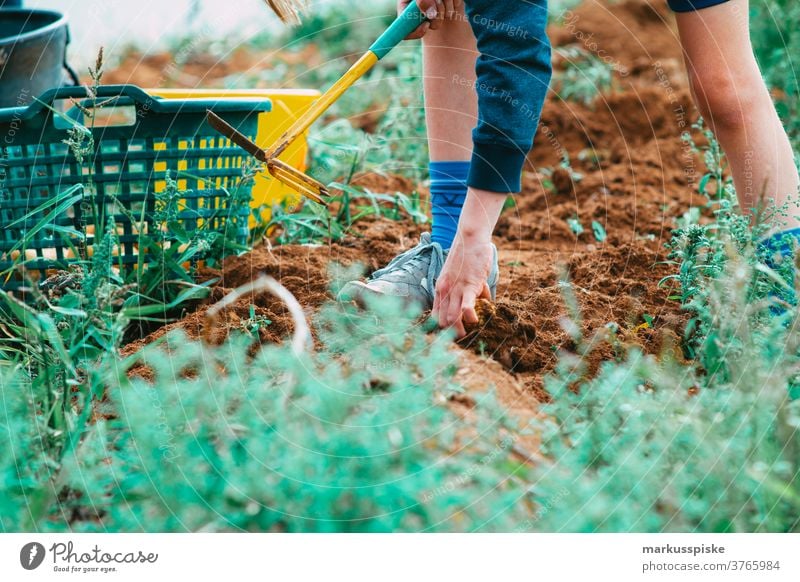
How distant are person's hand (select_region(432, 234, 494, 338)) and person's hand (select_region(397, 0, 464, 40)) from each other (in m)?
0.53

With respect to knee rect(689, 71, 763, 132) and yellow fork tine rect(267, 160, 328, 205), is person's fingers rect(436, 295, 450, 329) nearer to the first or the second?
yellow fork tine rect(267, 160, 328, 205)

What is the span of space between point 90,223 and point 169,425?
0.96 meters

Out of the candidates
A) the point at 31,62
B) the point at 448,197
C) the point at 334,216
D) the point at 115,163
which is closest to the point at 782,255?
the point at 448,197

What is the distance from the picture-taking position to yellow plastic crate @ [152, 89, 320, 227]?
2.50 meters

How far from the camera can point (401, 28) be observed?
1910mm

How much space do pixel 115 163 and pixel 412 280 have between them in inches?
33.4

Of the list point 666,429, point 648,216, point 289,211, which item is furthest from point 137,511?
point 648,216

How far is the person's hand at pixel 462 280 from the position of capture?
1771mm

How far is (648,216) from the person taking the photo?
9.16ft

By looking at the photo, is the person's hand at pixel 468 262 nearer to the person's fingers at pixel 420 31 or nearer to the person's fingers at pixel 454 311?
the person's fingers at pixel 454 311

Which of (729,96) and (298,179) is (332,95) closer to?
(298,179)

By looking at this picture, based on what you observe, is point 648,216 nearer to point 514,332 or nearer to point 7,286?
point 514,332

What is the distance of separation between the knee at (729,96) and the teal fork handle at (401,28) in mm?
633

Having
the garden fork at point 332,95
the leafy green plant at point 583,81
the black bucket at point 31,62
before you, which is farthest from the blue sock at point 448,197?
the leafy green plant at point 583,81
